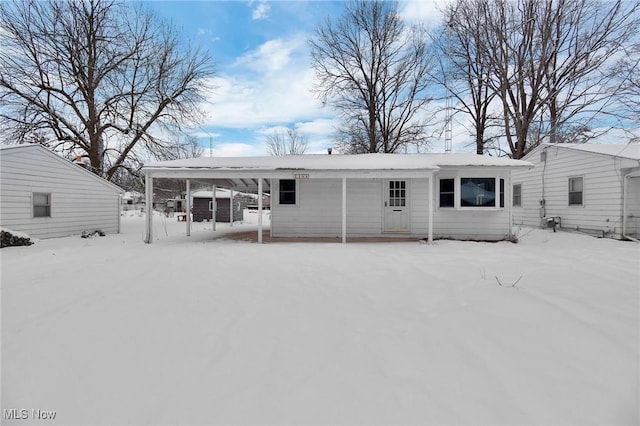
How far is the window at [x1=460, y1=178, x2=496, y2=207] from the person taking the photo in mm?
9547

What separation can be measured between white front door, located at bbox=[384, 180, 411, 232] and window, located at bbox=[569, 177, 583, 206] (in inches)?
261

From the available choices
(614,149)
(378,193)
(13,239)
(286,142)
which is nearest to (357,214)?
(378,193)

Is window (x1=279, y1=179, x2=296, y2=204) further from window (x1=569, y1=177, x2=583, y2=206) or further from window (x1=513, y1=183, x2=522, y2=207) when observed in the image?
window (x1=513, y1=183, x2=522, y2=207)

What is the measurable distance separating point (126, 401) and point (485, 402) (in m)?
2.40

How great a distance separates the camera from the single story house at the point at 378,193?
893 cm

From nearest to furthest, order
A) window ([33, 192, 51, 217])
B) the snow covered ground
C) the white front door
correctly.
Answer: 1. the snow covered ground
2. window ([33, 192, 51, 217])
3. the white front door

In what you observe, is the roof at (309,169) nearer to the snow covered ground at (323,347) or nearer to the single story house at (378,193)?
the single story house at (378,193)

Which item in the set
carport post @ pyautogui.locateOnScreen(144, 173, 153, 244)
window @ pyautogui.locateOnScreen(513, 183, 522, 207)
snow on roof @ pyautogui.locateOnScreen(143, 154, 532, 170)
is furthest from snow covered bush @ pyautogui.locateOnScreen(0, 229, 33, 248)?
window @ pyautogui.locateOnScreen(513, 183, 522, 207)

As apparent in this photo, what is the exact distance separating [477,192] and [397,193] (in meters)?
2.57

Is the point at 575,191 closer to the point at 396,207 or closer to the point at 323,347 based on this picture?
the point at 396,207

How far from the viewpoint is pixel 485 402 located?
1.92m

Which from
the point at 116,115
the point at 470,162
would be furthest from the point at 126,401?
the point at 116,115

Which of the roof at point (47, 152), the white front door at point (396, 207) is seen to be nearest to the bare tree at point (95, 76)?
the roof at point (47, 152)

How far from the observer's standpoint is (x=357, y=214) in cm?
Answer: 1031
